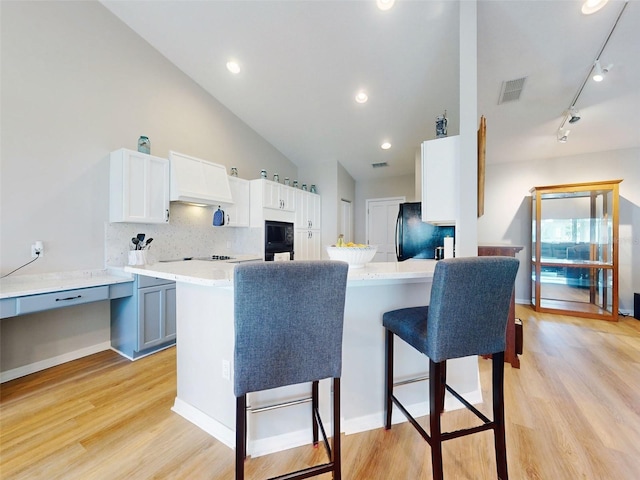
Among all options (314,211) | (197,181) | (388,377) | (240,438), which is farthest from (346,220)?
(240,438)

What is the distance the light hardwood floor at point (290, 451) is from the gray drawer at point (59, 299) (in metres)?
0.67

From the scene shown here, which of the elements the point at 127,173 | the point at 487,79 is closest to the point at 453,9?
the point at 487,79

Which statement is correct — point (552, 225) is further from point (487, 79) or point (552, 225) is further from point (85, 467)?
point (85, 467)

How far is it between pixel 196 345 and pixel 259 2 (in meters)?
3.16

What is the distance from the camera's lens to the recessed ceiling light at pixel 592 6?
1.96 meters

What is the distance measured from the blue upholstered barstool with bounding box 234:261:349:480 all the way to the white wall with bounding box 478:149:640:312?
4.88m

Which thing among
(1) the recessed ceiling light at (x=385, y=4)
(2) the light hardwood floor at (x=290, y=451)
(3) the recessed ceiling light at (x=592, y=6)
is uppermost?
(1) the recessed ceiling light at (x=385, y=4)

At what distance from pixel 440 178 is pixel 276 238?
3.06 meters

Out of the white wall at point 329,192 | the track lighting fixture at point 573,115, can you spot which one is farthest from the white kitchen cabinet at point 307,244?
the track lighting fixture at point 573,115

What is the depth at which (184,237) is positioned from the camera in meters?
3.73

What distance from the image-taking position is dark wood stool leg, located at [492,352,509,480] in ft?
Result: 4.28

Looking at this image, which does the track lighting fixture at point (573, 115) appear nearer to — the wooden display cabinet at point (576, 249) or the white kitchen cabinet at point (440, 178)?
the wooden display cabinet at point (576, 249)

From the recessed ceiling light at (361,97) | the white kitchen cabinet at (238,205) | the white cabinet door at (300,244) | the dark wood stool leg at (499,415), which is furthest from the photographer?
the white cabinet door at (300,244)

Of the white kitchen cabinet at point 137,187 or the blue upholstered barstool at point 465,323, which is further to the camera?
the white kitchen cabinet at point 137,187
